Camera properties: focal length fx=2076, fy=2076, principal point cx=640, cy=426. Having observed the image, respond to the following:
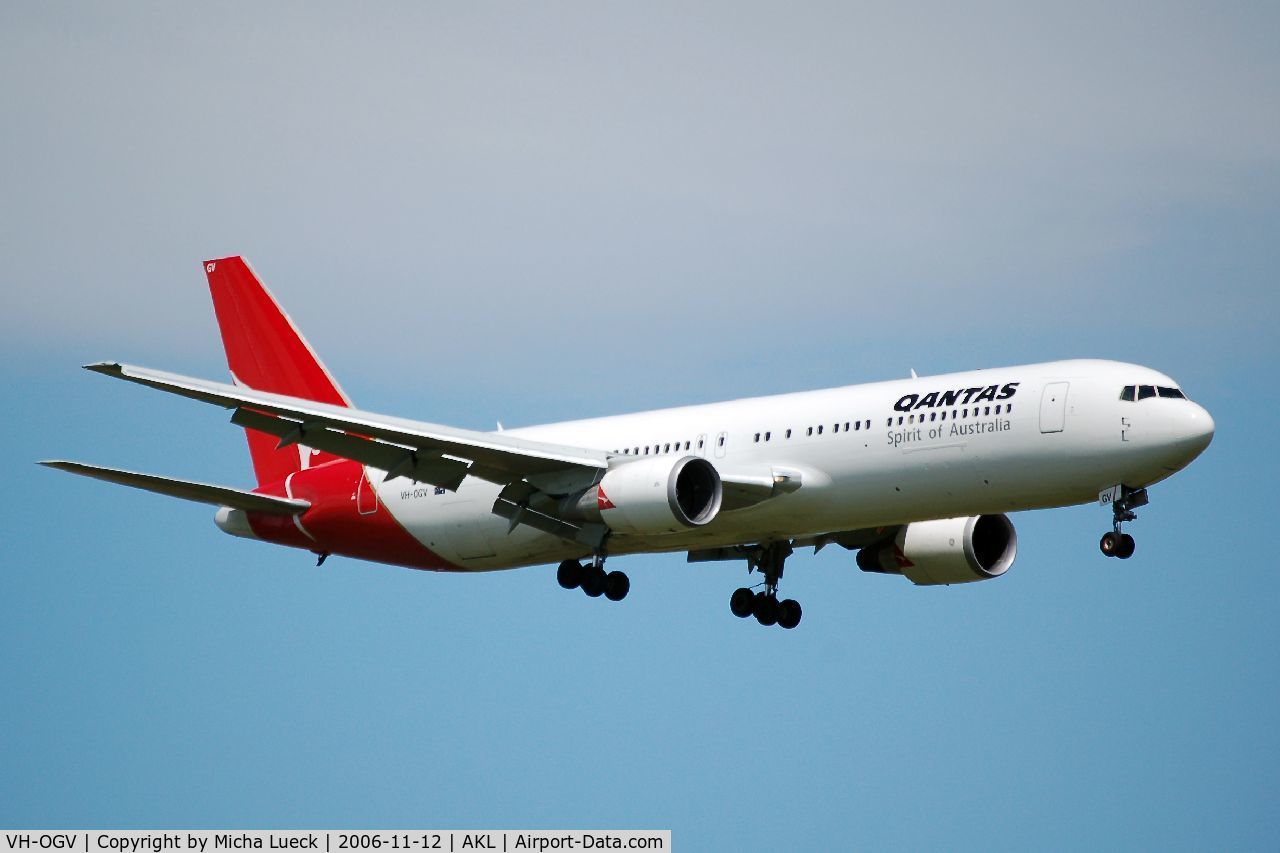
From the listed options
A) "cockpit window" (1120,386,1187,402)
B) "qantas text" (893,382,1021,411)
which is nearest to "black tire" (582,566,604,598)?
"qantas text" (893,382,1021,411)

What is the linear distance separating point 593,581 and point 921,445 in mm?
8424

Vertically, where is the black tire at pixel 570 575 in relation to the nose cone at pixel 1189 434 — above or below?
above

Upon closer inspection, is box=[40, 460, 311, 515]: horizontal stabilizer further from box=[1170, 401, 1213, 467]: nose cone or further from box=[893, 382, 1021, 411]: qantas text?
box=[1170, 401, 1213, 467]: nose cone

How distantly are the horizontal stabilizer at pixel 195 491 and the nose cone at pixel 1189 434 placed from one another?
21.2 m

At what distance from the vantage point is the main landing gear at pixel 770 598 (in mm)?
50000

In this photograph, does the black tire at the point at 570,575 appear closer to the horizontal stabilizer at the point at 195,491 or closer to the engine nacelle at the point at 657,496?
the engine nacelle at the point at 657,496

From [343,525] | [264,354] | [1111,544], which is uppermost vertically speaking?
[264,354]

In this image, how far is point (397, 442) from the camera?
1745 inches

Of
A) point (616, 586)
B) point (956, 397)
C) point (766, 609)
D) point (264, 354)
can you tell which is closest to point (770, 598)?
point (766, 609)

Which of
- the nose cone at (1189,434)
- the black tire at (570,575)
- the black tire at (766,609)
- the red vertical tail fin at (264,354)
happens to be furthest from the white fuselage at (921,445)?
the red vertical tail fin at (264,354)

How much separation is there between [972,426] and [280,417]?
1432 centimetres

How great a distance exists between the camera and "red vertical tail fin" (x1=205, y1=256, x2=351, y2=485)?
53562 mm

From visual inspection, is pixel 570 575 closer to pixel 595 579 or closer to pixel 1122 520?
pixel 595 579

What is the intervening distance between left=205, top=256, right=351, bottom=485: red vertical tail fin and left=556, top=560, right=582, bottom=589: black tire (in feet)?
27.0
